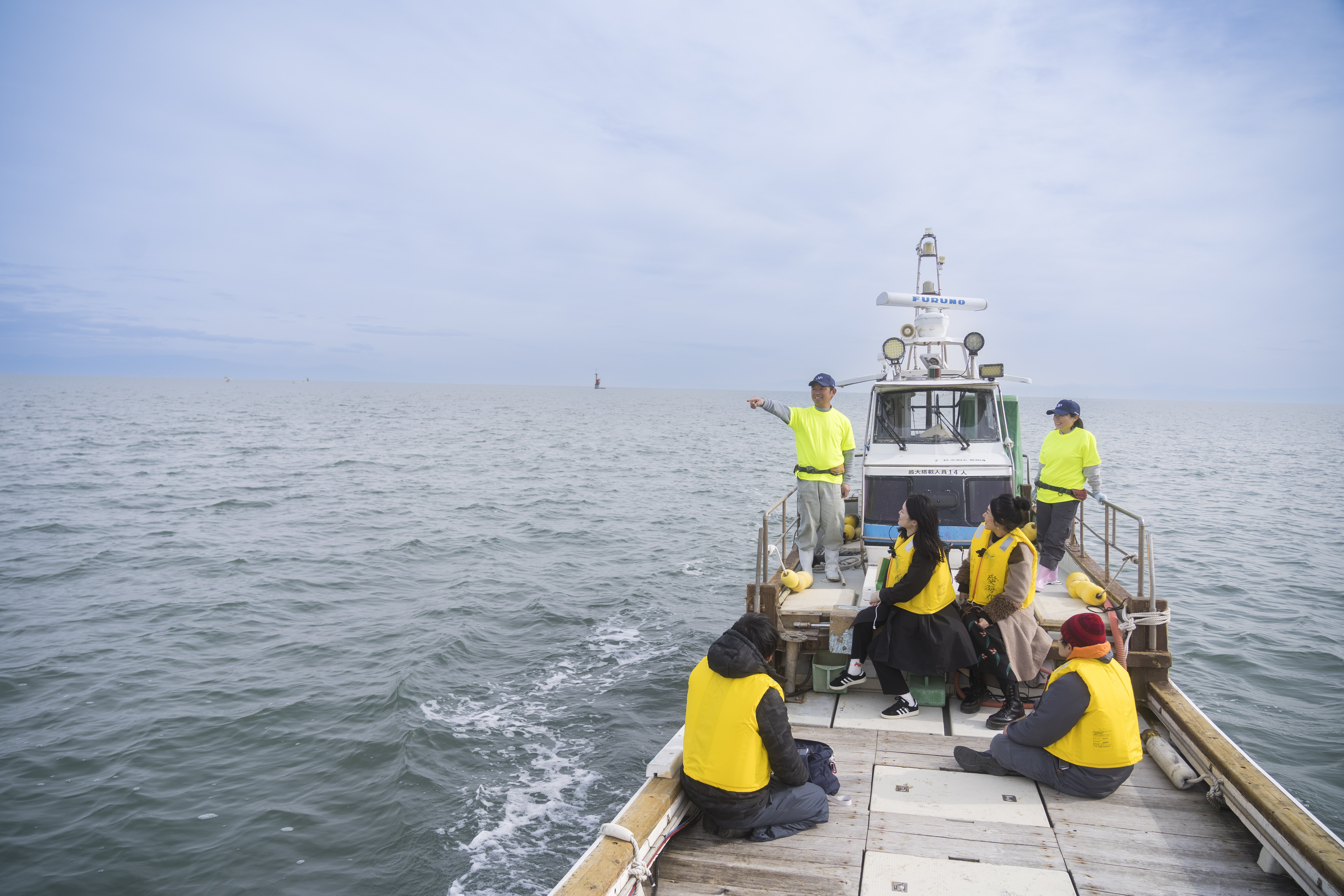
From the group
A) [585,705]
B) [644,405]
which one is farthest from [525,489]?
[644,405]

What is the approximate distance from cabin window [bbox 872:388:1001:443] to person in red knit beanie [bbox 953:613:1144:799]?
17.6 ft

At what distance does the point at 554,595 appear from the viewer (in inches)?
618

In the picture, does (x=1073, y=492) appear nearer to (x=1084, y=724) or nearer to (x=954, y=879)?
(x=1084, y=724)

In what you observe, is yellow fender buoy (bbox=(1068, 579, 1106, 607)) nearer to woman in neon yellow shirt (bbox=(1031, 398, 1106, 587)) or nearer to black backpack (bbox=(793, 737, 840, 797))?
woman in neon yellow shirt (bbox=(1031, 398, 1106, 587))

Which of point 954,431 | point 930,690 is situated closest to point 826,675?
point 930,690

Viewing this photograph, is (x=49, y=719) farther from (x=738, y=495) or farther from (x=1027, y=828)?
(x=738, y=495)

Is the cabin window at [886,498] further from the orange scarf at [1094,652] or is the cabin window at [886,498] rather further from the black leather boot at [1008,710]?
the orange scarf at [1094,652]

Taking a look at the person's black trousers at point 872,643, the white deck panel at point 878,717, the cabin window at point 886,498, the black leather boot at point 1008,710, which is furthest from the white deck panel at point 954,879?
the cabin window at point 886,498

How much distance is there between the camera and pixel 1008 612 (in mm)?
6461

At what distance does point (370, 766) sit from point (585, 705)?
293 cm

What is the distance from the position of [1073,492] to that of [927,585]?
4.20m

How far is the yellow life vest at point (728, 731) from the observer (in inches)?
179

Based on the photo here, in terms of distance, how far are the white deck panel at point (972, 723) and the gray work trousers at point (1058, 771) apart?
1.66 ft

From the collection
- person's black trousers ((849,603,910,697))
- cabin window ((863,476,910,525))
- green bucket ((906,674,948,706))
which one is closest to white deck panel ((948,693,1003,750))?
green bucket ((906,674,948,706))
